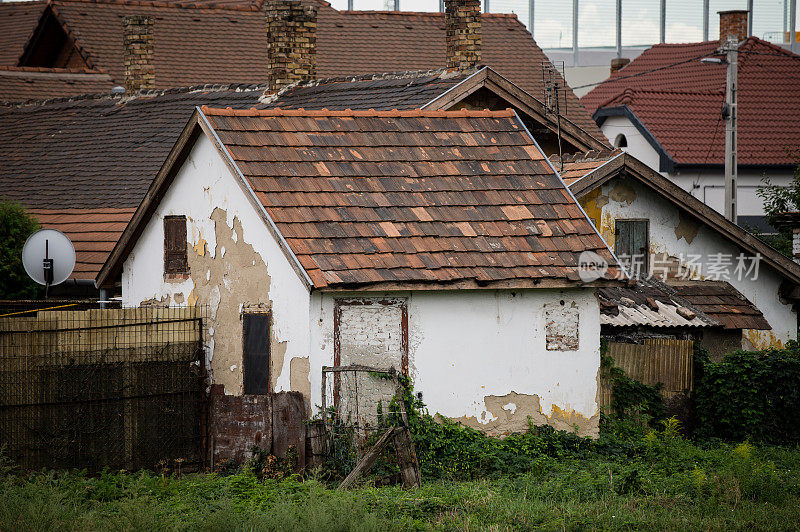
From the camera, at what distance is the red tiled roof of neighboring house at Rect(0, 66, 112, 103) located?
28.7m

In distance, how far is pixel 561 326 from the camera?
12938 millimetres

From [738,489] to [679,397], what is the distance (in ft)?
16.3

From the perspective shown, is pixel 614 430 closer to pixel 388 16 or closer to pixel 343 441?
pixel 343 441

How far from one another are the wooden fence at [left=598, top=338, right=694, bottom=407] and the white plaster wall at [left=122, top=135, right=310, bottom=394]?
17.6 feet

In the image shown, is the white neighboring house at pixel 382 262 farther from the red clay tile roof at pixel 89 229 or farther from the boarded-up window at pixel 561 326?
the red clay tile roof at pixel 89 229

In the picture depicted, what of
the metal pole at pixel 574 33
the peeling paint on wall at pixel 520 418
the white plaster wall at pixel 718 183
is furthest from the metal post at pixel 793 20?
the peeling paint on wall at pixel 520 418

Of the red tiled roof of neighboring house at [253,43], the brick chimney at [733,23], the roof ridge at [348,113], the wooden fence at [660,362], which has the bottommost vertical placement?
the wooden fence at [660,362]

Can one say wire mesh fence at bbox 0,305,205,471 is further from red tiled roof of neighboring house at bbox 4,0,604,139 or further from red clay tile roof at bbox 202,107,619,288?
red tiled roof of neighboring house at bbox 4,0,604,139

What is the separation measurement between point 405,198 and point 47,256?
5.15m

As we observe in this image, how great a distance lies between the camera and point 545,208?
44.8 ft

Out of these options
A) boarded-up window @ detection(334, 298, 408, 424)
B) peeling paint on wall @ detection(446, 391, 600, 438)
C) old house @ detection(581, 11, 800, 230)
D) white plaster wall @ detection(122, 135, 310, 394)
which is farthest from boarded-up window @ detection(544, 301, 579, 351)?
old house @ detection(581, 11, 800, 230)

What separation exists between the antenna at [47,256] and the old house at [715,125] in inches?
912

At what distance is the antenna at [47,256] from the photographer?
1384cm

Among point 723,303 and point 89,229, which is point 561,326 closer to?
point 723,303
